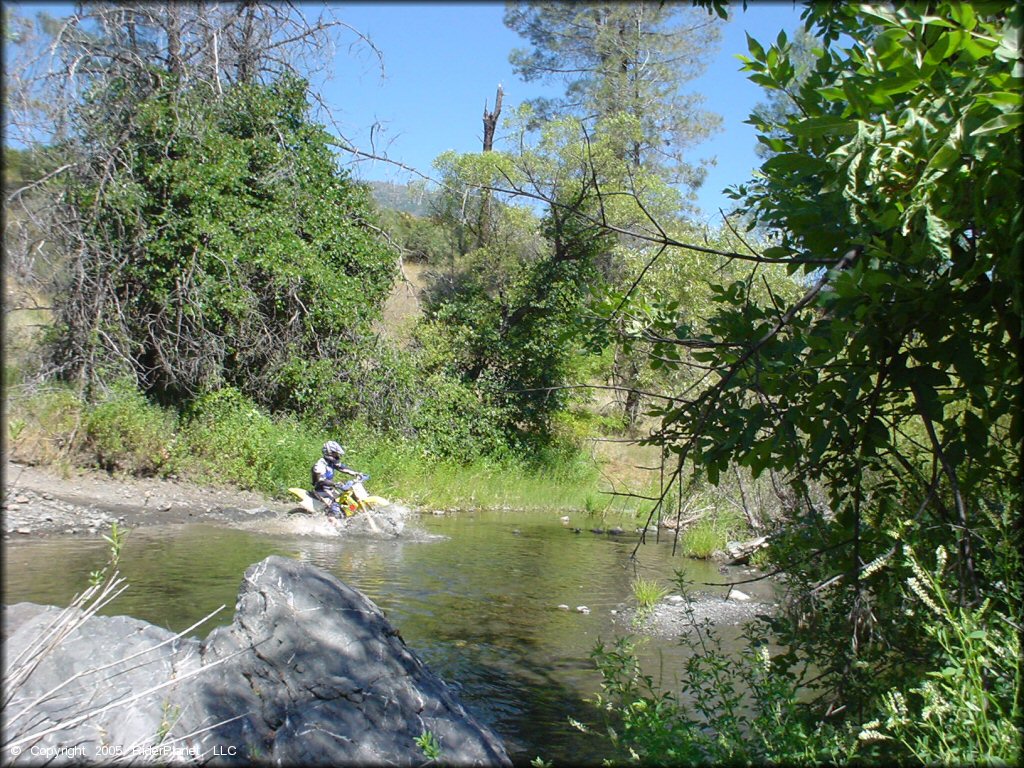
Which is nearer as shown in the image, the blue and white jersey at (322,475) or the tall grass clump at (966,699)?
the tall grass clump at (966,699)

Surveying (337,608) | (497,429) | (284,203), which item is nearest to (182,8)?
(284,203)

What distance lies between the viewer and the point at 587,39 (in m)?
30.8

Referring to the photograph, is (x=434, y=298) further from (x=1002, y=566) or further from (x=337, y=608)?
(x=1002, y=566)

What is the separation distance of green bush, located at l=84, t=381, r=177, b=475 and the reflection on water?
2.23m

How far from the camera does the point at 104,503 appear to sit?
12.9 metres

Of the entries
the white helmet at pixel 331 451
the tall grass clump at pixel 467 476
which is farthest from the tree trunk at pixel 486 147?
the white helmet at pixel 331 451

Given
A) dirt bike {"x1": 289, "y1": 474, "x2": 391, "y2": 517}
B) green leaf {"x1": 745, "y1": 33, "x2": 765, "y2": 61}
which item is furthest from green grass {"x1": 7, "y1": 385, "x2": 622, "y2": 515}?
green leaf {"x1": 745, "y1": 33, "x2": 765, "y2": 61}

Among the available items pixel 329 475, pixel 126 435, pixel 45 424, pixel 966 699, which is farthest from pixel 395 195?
pixel 966 699

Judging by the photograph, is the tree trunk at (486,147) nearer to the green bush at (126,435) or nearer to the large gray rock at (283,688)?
the green bush at (126,435)

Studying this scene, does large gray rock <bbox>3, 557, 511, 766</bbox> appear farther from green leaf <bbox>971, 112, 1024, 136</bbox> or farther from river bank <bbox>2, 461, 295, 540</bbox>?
river bank <bbox>2, 461, 295, 540</bbox>

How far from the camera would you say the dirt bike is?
14.3 meters

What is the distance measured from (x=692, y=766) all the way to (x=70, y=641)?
3379mm

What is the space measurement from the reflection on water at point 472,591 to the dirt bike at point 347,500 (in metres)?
1.17

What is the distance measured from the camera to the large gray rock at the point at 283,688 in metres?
4.45
